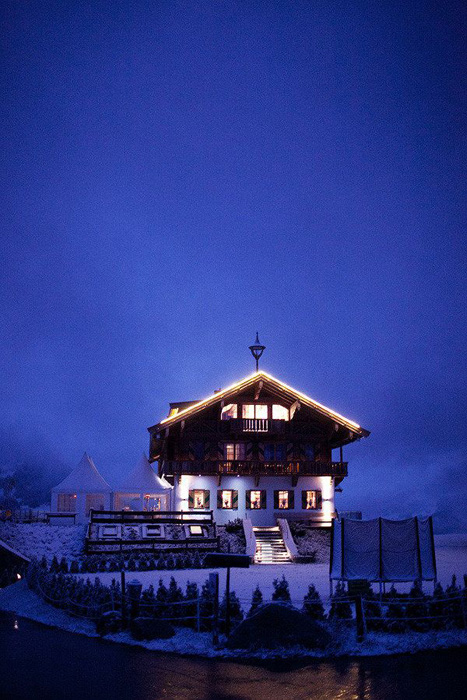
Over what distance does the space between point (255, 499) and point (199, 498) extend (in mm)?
3602

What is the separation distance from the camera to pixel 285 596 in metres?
16.0

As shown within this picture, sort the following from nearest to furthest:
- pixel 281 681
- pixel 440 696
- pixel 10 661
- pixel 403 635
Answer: pixel 440 696
pixel 281 681
pixel 10 661
pixel 403 635

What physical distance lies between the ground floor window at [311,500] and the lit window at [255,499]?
2996 mm

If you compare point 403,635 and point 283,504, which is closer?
point 403,635

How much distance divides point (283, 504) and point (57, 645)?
2756cm

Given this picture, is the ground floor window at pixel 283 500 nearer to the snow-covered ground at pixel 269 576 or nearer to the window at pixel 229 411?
the window at pixel 229 411

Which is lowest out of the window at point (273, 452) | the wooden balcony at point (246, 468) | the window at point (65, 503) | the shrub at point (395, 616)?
the shrub at point (395, 616)

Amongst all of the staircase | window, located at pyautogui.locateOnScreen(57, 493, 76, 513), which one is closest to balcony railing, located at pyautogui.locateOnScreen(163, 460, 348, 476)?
the staircase

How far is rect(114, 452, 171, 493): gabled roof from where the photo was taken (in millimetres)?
39781

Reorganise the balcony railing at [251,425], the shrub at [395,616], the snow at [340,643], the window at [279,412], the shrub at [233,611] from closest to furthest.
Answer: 1. the snow at [340,643]
2. the shrub at [395,616]
3. the shrub at [233,611]
4. the balcony railing at [251,425]
5. the window at [279,412]

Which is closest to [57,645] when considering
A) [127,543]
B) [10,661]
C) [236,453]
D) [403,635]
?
[10,661]

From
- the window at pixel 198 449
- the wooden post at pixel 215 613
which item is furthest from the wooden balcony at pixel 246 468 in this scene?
the wooden post at pixel 215 613

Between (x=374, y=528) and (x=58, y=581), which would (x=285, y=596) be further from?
(x=58, y=581)

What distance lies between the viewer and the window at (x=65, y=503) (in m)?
39.4
